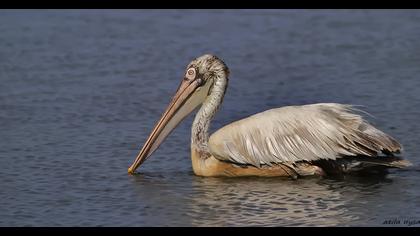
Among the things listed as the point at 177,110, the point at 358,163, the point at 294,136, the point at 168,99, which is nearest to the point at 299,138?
the point at 294,136

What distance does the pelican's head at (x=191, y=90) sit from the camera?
9.05m

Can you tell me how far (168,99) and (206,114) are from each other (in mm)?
2200

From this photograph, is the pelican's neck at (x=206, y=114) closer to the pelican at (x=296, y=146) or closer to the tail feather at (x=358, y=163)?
the pelican at (x=296, y=146)

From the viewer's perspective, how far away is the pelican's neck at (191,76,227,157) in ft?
29.1

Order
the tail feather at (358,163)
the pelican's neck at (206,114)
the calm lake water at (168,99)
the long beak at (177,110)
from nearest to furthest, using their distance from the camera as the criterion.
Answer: the calm lake water at (168,99) → the tail feather at (358,163) → the pelican's neck at (206,114) → the long beak at (177,110)

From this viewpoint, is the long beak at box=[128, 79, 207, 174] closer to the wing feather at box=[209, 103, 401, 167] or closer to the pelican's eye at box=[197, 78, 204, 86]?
the pelican's eye at box=[197, 78, 204, 86]

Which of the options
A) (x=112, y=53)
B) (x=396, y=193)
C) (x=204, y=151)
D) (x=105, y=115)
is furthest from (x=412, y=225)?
(x=112, y=53)

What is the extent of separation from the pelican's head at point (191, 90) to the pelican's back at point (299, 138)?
0.54 m

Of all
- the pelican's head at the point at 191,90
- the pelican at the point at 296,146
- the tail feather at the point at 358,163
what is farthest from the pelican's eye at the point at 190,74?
the tail feather at the point at 358,163

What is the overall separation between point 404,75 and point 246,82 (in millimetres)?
1757

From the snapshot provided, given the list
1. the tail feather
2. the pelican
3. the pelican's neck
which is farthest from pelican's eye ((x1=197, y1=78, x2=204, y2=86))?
the tail feather

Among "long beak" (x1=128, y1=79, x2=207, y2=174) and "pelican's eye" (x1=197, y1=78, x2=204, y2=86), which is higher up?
"pelican's eye" (x1=197, y1=78, x2=204, y2=86)

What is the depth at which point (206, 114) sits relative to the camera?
902 centimetres

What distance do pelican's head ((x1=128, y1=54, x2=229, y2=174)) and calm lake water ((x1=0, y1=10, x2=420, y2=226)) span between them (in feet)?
0.96
